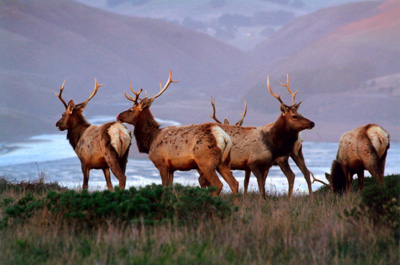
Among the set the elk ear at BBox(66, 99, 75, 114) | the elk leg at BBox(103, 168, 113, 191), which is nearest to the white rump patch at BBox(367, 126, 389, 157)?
the elk leg at BBox(103, 168, 113, 191)

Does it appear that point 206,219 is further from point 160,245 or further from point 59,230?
point 59,230

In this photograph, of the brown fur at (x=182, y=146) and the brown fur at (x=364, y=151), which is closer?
the brown fur at (x=182, y=146)

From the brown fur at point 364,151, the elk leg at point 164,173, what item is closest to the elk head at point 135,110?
the elk leg at point 164,173

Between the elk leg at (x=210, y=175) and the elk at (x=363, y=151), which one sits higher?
the elk at (x=363, y=151)

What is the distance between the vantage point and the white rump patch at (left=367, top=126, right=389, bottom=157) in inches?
471

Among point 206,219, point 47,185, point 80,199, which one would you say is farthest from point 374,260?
point 47,185

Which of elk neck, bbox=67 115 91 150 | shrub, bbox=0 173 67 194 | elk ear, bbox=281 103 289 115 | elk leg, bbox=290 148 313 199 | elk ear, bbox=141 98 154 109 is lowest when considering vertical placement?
shrub, bbox=0 173 67 194

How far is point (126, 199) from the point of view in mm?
7832

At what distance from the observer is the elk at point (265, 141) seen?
1166 centimetres

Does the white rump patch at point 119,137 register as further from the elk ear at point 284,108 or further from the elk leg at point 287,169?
the elk leg at point 287,169

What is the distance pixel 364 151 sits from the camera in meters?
12.2

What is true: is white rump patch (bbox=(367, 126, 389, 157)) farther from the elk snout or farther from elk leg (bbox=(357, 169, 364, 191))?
the elk snout

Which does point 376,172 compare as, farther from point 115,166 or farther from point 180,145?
point 115,166

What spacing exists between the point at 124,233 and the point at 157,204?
882 mm
